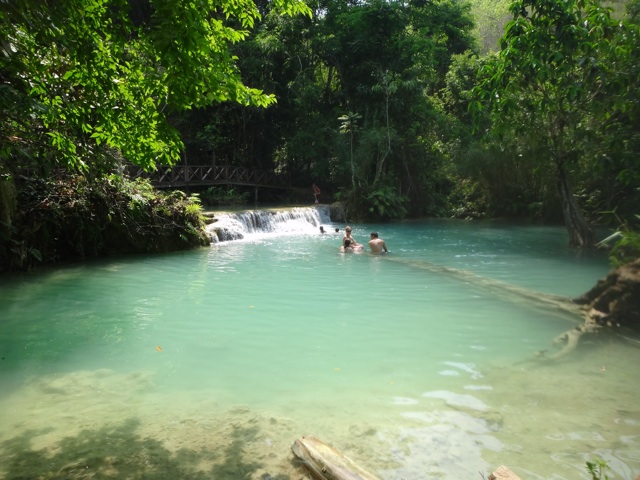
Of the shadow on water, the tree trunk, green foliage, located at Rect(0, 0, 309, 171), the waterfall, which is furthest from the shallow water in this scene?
the waterfall

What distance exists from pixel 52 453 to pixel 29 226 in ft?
29.4

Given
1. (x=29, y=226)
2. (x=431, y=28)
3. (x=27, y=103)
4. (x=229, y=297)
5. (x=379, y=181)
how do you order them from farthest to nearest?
(x=431, y=28) → (x=379, y=181) → (x=29, y=226) → (x=229, y=297) → (x=27, y=103)

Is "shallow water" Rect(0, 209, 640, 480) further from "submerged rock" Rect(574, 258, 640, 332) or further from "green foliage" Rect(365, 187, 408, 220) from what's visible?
"green foliage" Rect(365, 187, 408, 220)

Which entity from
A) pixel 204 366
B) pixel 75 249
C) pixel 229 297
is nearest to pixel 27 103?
pixel 204 366

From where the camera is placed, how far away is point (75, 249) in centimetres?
1233

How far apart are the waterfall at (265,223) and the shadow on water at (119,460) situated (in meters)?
12.3

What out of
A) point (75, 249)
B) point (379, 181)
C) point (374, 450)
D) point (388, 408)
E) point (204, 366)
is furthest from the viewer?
point (379, 181)

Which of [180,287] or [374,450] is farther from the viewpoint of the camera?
[180,287]

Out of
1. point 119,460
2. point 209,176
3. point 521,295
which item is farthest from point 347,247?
point 209,176

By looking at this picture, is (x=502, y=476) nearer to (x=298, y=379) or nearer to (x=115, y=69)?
(x=298, y=379)

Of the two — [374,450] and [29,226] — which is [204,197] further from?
[374,450]

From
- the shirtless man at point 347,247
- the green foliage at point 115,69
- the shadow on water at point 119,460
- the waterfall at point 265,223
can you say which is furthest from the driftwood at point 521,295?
the waterfall at point 265,223

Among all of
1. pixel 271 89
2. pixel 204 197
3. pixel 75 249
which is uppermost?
pixel 271 89

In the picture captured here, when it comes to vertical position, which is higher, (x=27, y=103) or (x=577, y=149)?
(x=577, y=149)
